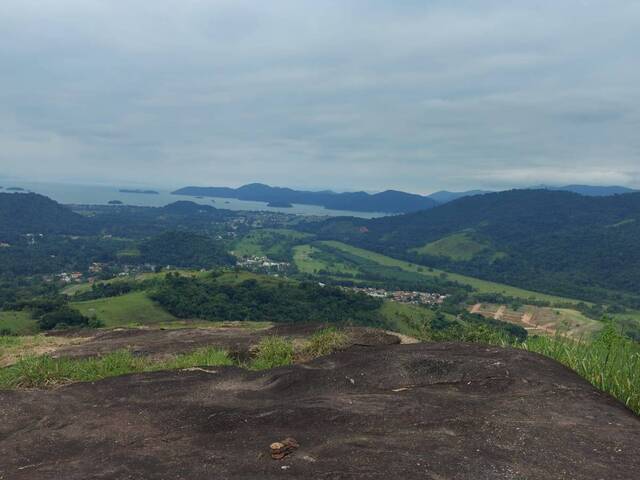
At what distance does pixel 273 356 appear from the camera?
15.1 meters

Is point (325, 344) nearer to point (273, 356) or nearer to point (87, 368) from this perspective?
point (273, 356)

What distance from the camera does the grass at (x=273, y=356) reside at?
14.6 metres

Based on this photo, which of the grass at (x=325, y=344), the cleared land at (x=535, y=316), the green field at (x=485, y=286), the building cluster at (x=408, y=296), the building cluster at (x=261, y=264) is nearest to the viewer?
→ the grass at (x=325, y=344)

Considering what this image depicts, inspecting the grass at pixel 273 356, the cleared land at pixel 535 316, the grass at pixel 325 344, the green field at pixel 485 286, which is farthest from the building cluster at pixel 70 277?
the grass at pixel 325 344

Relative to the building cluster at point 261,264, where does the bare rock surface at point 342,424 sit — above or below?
above

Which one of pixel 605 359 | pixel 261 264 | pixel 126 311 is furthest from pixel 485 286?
pixel 605 359

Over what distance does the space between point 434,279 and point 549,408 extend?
16570cm

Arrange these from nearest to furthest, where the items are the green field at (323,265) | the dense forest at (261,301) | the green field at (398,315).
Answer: the green field at (398,315) < the dense forest at (261,301) < the green field at (323,265)

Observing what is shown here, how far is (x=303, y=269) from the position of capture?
16925cm

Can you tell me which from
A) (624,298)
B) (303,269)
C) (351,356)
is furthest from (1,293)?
(624,298)

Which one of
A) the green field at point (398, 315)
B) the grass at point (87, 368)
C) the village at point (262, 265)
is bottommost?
the village at point (262, 265)

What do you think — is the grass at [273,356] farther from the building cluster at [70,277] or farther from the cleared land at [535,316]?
the building cluster at [70,277]

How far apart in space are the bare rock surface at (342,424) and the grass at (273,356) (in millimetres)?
2372

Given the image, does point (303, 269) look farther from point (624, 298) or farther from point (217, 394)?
point (217, 394)
